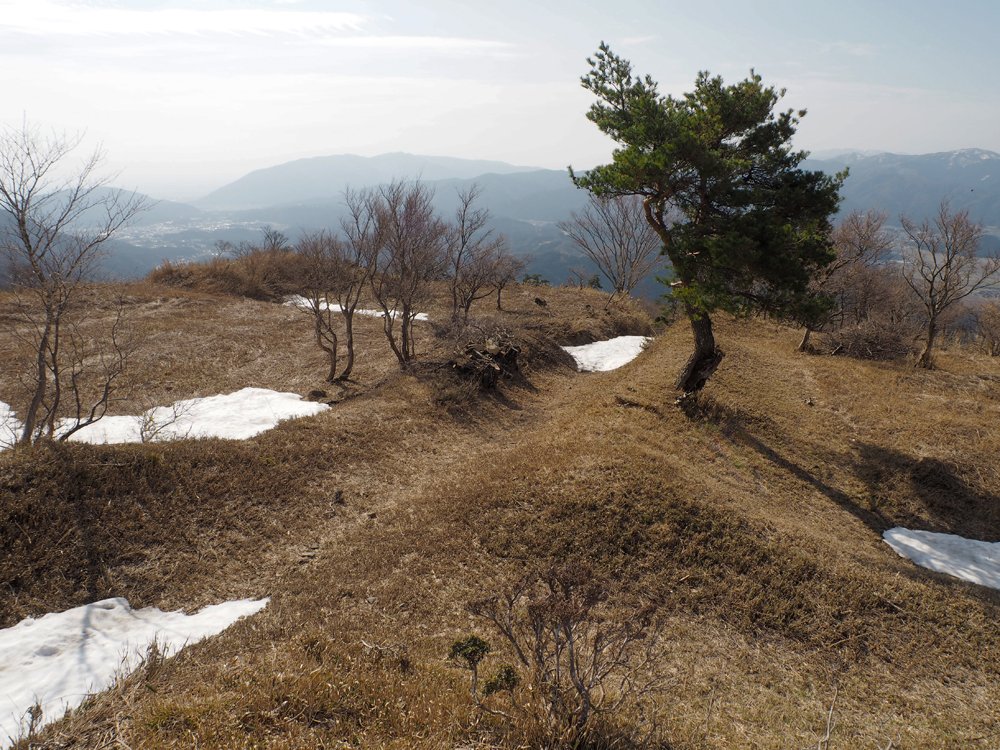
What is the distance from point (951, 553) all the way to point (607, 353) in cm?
1459

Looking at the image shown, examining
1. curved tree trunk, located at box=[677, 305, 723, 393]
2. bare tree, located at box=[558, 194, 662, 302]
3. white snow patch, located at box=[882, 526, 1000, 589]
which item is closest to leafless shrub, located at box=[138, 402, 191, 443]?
curved tree trunk, located at box=[677, 305, 723, 393]

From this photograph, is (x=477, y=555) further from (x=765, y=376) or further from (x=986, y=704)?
(x=765, y=376)

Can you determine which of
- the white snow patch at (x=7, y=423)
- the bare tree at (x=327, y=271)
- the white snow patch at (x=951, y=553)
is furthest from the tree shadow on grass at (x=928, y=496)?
the white snow patch at (x=7, y=423)

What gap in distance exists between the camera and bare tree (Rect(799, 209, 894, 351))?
74.3 ft

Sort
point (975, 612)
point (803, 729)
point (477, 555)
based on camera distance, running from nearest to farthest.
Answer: point (803, 729) → point (975, 612) → point (477, 555)

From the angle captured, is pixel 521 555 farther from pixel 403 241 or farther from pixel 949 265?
pixel 949 265

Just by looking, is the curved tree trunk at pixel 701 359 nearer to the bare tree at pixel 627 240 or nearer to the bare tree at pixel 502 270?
the bare tree at pixel 502 270

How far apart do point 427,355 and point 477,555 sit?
39.1 ft

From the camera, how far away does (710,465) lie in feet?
38.0

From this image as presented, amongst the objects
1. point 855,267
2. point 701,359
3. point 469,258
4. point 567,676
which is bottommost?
point 567,676

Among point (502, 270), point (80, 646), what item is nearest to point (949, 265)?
point (502, 270)

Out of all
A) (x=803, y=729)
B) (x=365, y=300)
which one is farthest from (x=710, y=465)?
(x=365, y=300)

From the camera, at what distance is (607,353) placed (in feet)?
74.0

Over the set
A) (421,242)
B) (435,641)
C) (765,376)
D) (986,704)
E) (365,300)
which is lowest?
(986,704)
